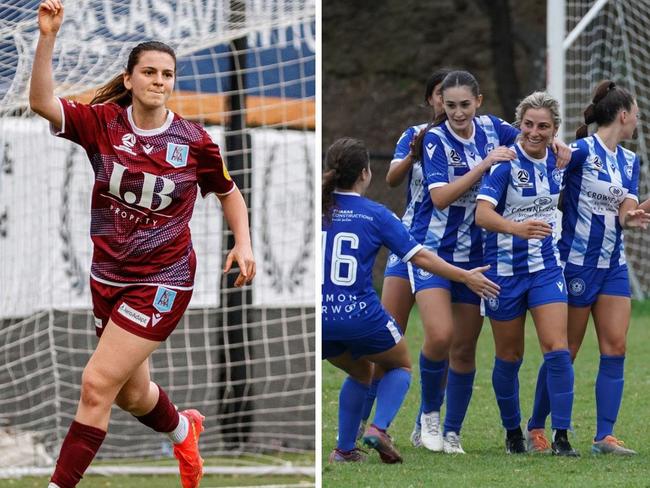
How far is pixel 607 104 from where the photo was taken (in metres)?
6.48

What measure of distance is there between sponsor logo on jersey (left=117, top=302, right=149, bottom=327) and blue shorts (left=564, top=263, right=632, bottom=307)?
7.74 ft

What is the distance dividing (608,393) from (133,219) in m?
2.68

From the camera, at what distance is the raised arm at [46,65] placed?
4.62m

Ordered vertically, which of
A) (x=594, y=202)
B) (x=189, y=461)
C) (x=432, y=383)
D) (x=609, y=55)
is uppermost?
(x=609, y=55)

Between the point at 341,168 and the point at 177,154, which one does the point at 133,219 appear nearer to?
the point at 177,154

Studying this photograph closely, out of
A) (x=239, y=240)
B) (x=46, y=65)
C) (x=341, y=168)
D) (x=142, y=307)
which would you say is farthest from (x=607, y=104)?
(x=46, y=65)

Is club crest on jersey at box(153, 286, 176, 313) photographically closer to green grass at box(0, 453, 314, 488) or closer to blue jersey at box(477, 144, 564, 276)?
blue jersey at box(477, 144, 564, 276)

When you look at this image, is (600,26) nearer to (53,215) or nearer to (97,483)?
(53,215)

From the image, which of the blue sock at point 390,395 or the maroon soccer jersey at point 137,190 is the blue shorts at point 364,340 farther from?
the maroon soccer jersey at point 137,190

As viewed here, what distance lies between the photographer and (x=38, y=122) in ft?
29.3

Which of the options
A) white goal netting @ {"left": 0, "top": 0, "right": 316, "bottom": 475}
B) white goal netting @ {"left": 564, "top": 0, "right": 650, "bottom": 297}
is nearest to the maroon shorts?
white goal netting @ {"left": 0, "top": 0, "right": 316, "bottom": 475}

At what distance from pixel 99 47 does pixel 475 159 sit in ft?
9.26

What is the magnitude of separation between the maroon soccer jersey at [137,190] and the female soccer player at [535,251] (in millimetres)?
1567

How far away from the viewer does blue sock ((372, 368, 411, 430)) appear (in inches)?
233
